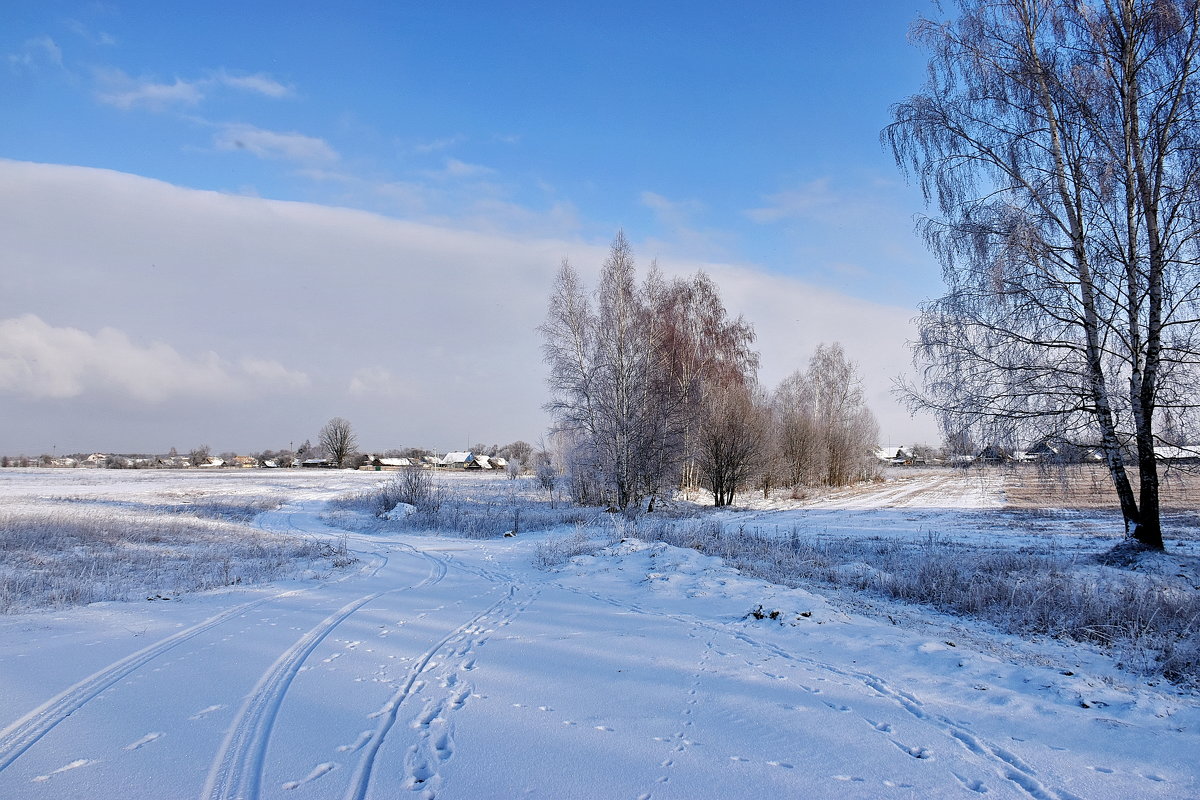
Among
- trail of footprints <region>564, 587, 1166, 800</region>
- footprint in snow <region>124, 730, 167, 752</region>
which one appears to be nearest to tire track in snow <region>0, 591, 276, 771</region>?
footprint in snow <region>124, 730, 167, 752</region>

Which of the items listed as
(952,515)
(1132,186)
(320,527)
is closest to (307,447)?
(320,527)

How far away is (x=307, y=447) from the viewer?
130500 millimetres

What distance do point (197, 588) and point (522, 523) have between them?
11.6 meters

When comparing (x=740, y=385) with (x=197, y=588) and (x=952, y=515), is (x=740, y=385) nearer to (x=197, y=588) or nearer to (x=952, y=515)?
(x=952, y=515)

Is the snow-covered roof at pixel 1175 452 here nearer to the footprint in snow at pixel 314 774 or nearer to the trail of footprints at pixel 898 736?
the trail of footprints at pixel 898 736

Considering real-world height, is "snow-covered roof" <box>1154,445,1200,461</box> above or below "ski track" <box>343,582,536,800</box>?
above

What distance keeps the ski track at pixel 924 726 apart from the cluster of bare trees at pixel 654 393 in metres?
16.8

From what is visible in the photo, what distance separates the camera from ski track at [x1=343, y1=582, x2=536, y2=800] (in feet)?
10.2

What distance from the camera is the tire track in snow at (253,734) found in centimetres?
302

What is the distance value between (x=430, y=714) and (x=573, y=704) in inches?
37.5

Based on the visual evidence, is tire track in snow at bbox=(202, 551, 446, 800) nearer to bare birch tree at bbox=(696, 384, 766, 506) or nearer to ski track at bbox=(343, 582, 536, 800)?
ski track at bbox=(343, 582, 536, 800)

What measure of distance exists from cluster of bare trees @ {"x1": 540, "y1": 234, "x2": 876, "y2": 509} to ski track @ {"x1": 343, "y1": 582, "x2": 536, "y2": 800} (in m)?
16.0

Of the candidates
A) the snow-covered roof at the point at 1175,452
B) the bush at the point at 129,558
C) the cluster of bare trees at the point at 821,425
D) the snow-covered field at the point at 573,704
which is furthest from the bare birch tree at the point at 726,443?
the snow-covered field at the point at 573,704

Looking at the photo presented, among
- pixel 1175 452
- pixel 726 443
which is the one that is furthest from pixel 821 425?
pixel 1175 452
